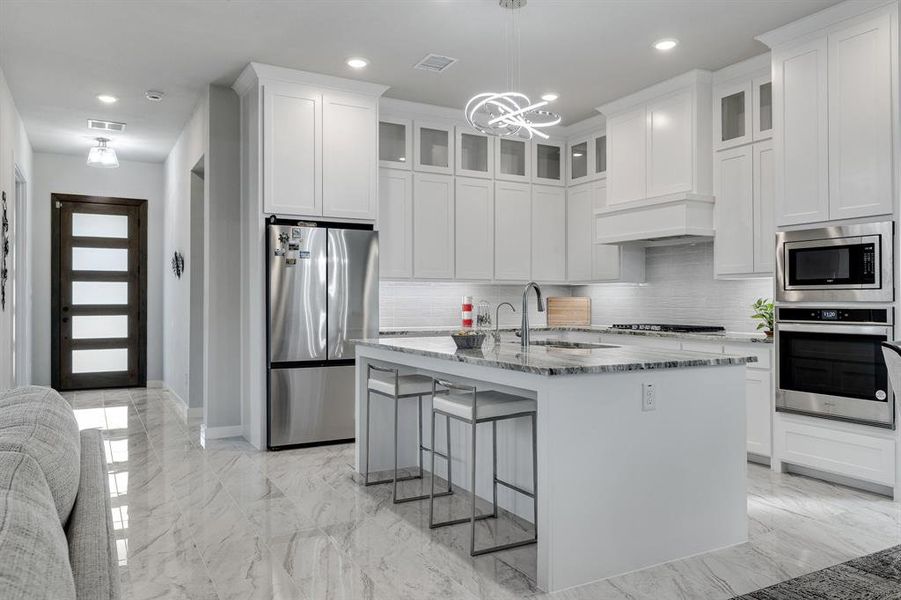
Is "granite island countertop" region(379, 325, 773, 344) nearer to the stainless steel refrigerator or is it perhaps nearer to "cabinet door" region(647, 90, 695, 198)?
the stainless steel refrigerator

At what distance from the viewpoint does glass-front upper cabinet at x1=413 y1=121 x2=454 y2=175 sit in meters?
5.98

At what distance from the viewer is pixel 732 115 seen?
16.4 ft

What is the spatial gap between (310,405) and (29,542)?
4383 mm

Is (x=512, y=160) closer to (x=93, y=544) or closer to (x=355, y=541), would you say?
Result: (x=355, y=541)

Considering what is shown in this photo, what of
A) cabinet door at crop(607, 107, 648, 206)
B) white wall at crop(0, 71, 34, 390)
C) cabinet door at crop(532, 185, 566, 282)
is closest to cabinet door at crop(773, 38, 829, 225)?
cabinet door at crop(607, 107, 648, 206)

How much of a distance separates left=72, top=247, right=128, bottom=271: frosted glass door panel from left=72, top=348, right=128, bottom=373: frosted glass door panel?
3.44 feet

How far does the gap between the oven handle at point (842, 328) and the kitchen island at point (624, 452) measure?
4.26ft

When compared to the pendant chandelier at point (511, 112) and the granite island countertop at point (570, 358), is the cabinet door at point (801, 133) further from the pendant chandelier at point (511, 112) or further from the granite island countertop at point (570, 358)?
the granite island countertop at point (570, 358)

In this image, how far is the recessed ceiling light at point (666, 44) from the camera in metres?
4.49

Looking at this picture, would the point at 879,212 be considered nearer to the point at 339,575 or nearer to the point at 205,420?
the point at 339,575

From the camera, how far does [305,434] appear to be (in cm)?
506

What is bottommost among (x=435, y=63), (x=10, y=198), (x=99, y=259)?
(x=99, y=259)

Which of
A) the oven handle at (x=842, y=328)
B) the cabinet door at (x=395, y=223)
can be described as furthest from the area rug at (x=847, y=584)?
the cabinet door at (x=395, y=223)

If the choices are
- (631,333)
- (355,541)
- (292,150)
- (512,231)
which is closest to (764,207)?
(631,333)
